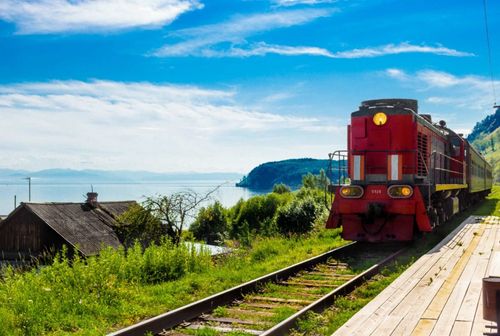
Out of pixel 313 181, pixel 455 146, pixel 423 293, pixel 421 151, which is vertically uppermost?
pixel 455 146

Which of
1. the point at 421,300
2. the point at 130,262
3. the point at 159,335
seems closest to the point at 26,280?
the point at 130,262

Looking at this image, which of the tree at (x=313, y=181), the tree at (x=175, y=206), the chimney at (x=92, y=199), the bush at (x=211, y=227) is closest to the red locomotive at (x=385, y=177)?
the tree at (x=175, y=206)

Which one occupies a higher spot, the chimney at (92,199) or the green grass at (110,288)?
the chimney at (92,199)

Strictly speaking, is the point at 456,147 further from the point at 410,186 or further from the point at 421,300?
the point at 421,300

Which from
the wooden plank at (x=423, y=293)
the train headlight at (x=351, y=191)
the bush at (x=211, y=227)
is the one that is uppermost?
the train headlight at (x=351, y=191)

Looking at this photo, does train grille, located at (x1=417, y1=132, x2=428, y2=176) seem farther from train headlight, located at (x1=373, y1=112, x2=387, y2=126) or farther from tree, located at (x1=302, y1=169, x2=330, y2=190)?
tree, located at (x1=302, y1=169, x2=330, y2=190)

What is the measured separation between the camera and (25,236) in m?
35.3

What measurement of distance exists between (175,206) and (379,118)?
22.4m

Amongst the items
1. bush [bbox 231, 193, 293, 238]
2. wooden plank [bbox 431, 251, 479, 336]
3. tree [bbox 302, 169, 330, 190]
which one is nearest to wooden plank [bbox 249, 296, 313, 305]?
wooden plank [bbox 431, 251, 479, 336]

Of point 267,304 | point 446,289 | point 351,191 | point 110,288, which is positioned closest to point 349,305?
point 267,304

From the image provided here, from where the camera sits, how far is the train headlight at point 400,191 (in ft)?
41.6

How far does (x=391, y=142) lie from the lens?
13852 millimetres

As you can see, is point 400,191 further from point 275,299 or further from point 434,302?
point 434,302

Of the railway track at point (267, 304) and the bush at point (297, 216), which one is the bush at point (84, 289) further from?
the bush at point (297, 216)
